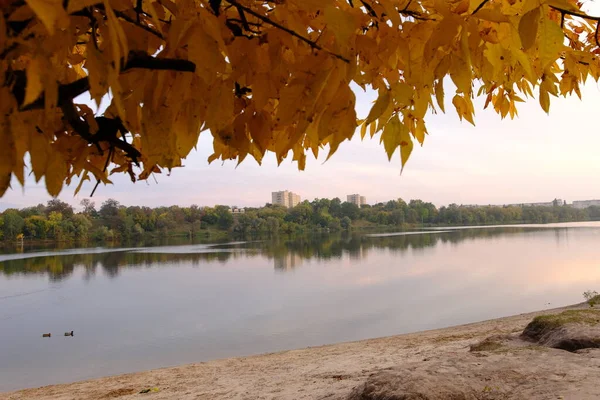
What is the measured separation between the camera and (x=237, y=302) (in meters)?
17.4

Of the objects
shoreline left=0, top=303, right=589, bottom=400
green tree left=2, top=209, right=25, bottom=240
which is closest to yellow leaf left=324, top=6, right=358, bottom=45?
shoreline left=0, top=303, right=589, bottom=400

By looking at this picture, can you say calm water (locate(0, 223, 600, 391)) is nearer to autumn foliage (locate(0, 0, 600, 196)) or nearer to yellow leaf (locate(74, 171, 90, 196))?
yellow leaf (locate(74, 171, 90, 196))

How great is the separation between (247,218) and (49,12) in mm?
64628

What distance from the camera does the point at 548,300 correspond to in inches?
601

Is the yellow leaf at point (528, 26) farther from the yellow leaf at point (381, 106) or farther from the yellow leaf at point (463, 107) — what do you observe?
the yellow leaf at point (463, 107)

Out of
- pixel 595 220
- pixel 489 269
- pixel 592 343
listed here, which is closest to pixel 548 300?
pixel 489 269

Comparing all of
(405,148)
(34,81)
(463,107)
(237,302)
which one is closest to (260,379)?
(463,107)

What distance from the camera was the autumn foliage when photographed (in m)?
0.48

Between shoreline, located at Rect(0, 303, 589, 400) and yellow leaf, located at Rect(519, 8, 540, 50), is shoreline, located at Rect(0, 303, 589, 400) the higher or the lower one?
the lower one

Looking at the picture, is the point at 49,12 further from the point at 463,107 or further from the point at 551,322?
the point at 551,322

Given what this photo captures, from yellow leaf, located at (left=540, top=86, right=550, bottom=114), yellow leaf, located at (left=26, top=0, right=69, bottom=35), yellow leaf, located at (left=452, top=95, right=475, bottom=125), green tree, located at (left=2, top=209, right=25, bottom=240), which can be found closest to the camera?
yellow leaf, located at (left=26, top=0, right=69, bottom=35)

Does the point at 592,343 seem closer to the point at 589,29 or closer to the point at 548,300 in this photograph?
the point at 589,29

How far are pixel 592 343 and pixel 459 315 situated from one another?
1138cm

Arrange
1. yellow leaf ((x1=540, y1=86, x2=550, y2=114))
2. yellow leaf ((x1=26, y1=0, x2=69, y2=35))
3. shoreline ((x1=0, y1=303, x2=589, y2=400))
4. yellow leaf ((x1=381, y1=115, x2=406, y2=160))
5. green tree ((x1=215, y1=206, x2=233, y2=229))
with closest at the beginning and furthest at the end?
A: yellow leaf ((x1=26, y1=0, x2=69, y2=35)) < yellow leaf ((x1=381, y1=115, x2=406, y2=160)) < yellow leaf ((x1=540, y1=86, x2=550, y2=114)) < shoreline ((x1=0, y1=303, x2=589, y2=400)) < green tree ((x1=215, y1=206, x2=233, y2=229))
